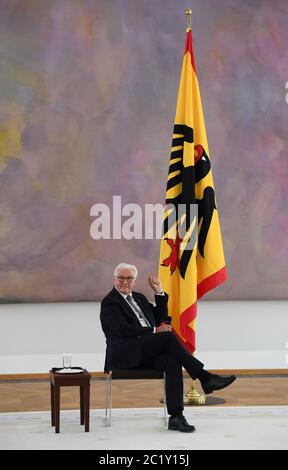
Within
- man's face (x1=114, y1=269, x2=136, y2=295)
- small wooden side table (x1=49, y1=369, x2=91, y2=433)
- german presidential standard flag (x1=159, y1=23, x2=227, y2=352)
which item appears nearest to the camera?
small wooden side table (x1=49, y1=369, x2=91, y2=433)

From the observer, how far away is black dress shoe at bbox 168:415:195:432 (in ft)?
20.6

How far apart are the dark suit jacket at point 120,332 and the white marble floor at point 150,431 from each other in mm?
459

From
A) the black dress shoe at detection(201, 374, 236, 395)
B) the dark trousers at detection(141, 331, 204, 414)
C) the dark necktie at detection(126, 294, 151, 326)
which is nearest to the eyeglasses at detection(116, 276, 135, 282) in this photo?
the dark necktie at detection(126, 294, 151, 326)

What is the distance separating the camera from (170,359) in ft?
21.2

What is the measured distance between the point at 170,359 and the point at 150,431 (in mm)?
512

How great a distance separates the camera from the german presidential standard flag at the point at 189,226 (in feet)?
24.9

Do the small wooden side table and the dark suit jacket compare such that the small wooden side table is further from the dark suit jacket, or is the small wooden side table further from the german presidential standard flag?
the german presidential standard flag

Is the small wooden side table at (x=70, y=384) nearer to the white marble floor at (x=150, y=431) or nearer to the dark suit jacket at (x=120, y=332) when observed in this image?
the white marble floor at (x=150, y=431)

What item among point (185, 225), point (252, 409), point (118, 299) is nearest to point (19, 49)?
point (185, 225)

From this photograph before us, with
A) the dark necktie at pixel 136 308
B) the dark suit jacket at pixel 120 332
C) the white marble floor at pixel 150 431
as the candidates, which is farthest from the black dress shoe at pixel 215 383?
the dark necktie at pixel 136 308

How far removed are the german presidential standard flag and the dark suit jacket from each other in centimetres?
89

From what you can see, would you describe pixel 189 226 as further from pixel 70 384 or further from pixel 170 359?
pixel 70 384

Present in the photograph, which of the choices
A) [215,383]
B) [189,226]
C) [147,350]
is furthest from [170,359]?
[189,226]

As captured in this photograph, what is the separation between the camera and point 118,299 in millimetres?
6742
